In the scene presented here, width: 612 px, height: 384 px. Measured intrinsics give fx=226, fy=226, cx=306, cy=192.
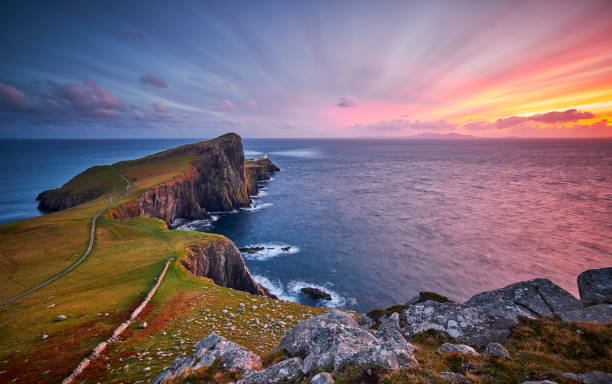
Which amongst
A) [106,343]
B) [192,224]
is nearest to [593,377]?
[106,343]

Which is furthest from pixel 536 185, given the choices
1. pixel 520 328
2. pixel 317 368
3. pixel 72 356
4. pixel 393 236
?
pixel 72 356

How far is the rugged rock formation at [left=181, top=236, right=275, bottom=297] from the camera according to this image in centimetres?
3334

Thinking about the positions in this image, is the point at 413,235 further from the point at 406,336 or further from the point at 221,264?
the point at 406,336

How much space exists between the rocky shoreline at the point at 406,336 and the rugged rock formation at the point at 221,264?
23083 millimetres

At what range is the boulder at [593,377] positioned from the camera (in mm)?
6254

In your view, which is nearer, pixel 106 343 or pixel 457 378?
pixel 457 378

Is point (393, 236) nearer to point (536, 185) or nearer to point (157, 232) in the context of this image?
point (157, 232)

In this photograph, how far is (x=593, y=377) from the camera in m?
6.39

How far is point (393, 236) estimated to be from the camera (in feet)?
213

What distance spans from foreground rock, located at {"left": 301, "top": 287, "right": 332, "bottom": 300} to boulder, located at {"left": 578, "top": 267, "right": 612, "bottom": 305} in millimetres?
34913

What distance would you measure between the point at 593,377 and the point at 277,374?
387 inches

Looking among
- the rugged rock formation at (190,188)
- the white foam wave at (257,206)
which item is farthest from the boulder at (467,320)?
the white foam wave at (257,206)

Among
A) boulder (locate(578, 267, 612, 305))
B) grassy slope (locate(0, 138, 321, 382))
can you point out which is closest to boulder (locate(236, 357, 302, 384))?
grassy slope (locate(0, 138, 321, 382))

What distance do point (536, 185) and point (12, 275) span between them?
179m
